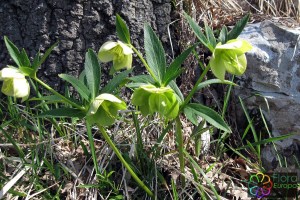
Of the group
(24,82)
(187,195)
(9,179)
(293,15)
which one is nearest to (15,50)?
(24,82)

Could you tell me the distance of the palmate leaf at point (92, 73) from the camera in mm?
1160

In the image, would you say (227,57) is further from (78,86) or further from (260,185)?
(260,185)

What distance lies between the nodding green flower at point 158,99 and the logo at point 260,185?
498 mm

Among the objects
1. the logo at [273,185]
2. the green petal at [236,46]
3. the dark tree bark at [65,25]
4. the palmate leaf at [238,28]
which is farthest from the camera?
the dark tree bark at [65,25]

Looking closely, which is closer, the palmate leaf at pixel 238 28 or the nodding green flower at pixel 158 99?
the nodding green flower at pixel 158 99

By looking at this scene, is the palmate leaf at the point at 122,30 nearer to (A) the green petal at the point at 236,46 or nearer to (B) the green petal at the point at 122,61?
(B) the green petal at the point at 122,61

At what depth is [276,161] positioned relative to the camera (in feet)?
5.41

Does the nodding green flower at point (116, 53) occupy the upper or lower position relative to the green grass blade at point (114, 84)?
upper

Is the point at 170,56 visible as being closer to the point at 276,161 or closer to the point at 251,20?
the point at 251,20

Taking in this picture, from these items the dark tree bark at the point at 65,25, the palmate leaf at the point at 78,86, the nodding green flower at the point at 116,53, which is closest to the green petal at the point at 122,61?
the nodding green flower at the point at 116,53

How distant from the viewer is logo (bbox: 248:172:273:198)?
1.46 m

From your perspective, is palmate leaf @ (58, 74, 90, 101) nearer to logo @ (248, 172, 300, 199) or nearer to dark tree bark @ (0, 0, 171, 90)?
dark tree bark @ (0, 0, 171, 90)

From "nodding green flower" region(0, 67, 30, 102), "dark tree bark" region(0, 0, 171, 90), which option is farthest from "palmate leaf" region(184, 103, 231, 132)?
"dark tree bark" region(0, 0, 171, 90)

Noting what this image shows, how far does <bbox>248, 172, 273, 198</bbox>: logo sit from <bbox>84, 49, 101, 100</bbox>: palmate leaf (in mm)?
635
